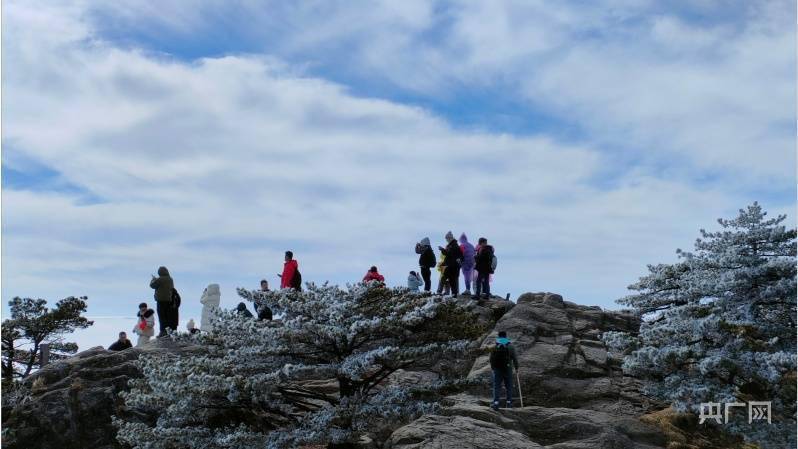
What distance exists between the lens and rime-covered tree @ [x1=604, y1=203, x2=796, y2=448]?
17.6 m

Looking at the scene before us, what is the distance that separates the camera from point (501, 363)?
19969mm

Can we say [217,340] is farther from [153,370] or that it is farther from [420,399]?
[420,399]

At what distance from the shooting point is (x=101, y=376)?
2200cm

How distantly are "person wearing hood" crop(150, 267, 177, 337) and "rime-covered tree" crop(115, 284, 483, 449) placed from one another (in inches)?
263

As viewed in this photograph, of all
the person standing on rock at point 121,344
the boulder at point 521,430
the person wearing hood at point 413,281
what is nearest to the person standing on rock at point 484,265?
the person wearing hood at point 413,281

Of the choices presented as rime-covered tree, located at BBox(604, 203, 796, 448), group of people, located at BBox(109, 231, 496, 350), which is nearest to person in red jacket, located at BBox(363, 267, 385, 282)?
group of people, located at BBox(109, 231, 496, 350)

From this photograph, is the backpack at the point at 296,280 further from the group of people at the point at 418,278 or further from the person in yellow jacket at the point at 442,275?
the person in yellow jacket at the point at 442,275

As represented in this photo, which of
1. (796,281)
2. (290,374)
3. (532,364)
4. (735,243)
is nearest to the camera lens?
(290,374)

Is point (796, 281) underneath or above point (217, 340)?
above

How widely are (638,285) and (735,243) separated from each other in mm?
4204

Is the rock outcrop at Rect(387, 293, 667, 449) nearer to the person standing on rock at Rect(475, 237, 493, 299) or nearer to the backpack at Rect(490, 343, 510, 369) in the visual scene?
the backpack at Rect(490, 343, 510, 369)

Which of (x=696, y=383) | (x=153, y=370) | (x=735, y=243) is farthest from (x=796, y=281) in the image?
(x=153, y=370)

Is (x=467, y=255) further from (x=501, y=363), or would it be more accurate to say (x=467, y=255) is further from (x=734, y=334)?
(x=734, y=334)

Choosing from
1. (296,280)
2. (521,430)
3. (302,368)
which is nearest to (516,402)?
(521,430)
